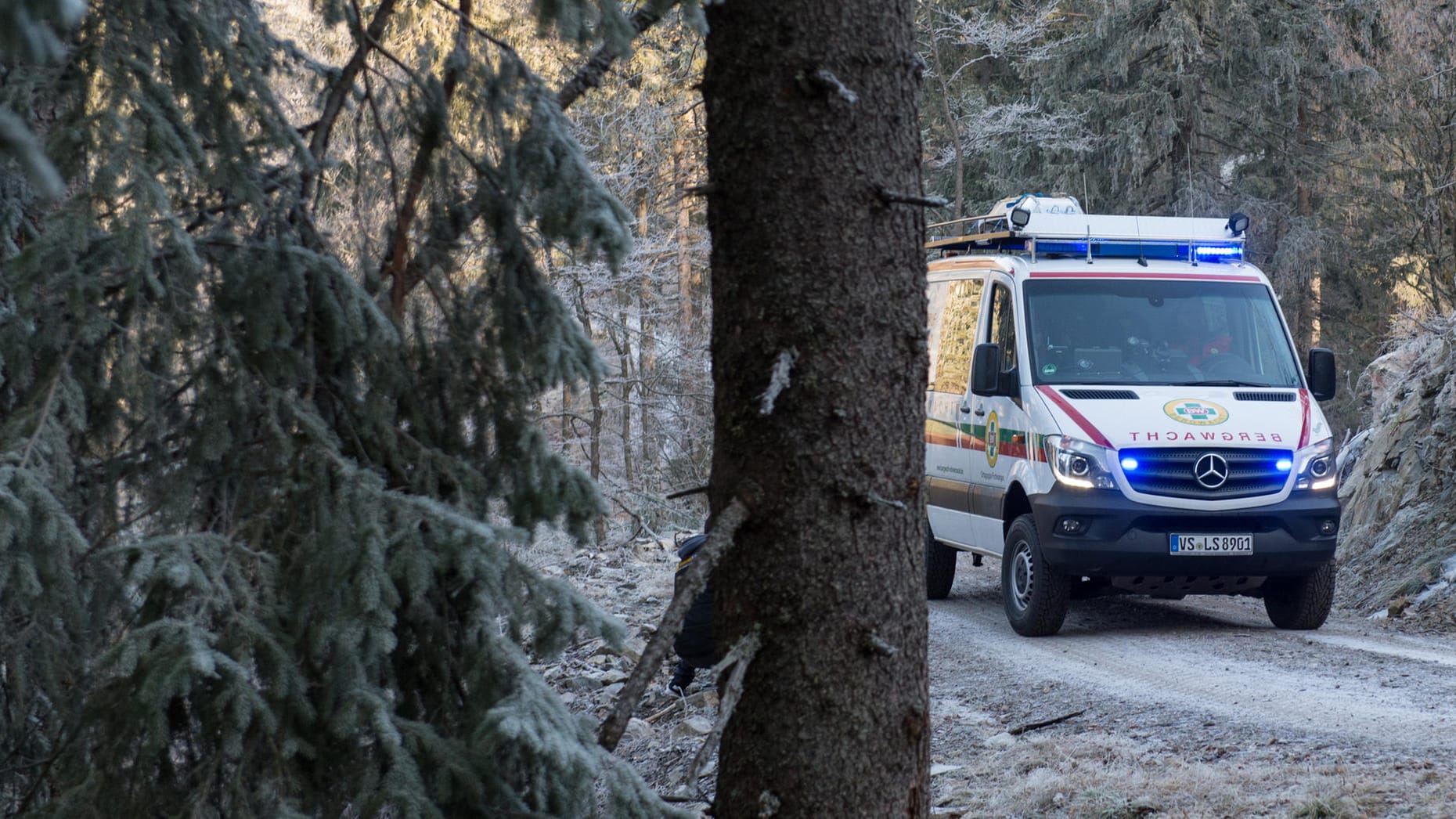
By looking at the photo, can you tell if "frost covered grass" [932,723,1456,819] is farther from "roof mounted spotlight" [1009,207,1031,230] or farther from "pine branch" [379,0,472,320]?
"roof mounted spotlight" [1009,207,1031,230]

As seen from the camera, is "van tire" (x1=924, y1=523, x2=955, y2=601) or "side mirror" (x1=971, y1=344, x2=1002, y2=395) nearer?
"side mirror" (x1=971, y1=344, x2=1002, y2=395)

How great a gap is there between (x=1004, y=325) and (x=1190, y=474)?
1.67m

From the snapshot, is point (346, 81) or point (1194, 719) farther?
point (1194, 719)

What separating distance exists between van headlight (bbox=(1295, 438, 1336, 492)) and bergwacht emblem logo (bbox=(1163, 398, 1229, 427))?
0.58m

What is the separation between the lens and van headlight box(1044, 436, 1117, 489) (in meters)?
8.37

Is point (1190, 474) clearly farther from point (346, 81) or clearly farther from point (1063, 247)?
point (346, 81)

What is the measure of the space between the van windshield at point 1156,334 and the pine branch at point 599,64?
5776mm

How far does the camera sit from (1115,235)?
9.58 meters

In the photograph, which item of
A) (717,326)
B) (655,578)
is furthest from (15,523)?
(655,578)

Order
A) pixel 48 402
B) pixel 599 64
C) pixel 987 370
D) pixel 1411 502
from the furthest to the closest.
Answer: pixel 1411 502 < pixel 987 370 < pixel 599 64 < pixel 48 402

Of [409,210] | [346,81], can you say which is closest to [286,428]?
[409,210]

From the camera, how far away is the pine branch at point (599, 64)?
3334 mm

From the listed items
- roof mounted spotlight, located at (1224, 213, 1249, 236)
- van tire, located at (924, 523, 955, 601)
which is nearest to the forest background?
roof mounted spotlight, located at (1224, 213, 1249, 236)

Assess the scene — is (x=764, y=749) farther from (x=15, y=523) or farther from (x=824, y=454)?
(x=15, y=523)
